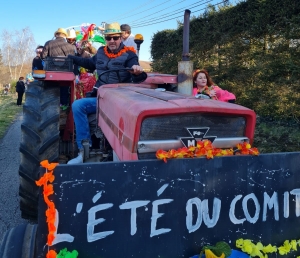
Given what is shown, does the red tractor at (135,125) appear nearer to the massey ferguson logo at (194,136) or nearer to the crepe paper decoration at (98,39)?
the massey ferguson logo at (194,136)

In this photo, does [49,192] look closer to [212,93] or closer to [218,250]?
[218,250]

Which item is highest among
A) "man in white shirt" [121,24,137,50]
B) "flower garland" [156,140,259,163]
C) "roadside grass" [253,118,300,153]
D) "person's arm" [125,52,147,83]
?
"man in white shirt" [121,24,137,50]

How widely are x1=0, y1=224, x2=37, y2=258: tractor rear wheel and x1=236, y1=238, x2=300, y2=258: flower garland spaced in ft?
3.56

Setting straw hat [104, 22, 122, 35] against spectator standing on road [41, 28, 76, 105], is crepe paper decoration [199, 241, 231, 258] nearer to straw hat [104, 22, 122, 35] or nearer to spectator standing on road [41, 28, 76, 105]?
straw hat [104, 22, 122, 35]

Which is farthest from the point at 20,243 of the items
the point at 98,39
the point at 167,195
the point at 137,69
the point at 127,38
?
the point at 98,39

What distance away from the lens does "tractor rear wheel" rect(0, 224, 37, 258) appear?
6.08 ft

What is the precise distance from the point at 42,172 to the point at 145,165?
1.59 feet

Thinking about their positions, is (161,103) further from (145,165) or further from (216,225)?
(216,225)

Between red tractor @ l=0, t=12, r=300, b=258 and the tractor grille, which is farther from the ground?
the tractor grille

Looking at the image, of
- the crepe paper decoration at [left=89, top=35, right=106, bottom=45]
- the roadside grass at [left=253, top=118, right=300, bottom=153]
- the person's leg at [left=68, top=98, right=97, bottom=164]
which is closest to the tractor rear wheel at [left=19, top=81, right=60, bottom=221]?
the person's leg at [left=68, top=98, right=97, bottom=164]

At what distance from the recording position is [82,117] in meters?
3.65

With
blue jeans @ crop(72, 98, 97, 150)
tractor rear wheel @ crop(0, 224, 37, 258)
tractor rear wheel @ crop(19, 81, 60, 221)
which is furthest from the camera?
blue jeans @ crop(72, 98, 97, 150)

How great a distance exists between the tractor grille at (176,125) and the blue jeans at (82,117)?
1.58 m

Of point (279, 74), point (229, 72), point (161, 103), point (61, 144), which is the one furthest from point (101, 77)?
point (229, 72)
